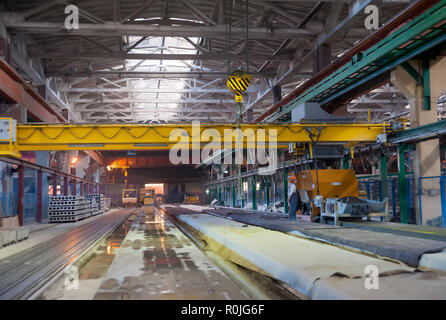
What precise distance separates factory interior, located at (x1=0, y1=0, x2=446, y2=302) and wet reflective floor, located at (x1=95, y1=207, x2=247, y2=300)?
32mm

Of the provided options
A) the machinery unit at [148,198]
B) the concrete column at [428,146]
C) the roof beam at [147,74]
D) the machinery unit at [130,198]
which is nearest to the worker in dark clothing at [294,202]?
the concrete column at [428,146]

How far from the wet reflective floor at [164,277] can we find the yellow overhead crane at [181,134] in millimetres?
3366

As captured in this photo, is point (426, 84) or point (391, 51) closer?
point (391, 51)

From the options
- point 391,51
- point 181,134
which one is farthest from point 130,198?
point 391,51

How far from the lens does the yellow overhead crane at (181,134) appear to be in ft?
30.2

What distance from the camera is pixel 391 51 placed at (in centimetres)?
829

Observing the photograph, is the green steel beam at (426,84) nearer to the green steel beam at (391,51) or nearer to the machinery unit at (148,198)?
the green steel beam at (391,51)

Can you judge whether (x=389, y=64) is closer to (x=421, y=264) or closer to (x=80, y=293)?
(x=421, y=264)

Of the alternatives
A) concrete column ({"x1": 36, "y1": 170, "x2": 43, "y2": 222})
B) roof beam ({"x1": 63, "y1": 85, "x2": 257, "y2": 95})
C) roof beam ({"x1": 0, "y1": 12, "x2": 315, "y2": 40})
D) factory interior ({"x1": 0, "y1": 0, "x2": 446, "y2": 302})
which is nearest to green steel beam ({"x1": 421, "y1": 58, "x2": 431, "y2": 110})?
factory interior ({"x1": 0, "y1": 0, "x2": 446, "y2": 302})

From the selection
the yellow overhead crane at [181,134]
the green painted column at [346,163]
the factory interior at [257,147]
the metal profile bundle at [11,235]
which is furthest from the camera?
the green painted column at [346,163]

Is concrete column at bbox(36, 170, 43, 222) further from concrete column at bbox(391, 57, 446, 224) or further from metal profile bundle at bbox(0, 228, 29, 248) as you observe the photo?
concrete column at bbox(391, 57, 446, 224)

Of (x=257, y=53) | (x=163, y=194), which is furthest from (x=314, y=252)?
(x=163, y=194)

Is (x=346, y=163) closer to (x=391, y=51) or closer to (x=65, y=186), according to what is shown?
(x=391, y=51)

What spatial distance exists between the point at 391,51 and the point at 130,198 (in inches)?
1177
